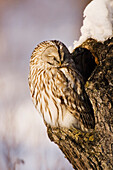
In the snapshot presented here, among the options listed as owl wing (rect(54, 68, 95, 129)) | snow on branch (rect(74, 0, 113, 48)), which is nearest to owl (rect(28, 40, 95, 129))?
owl wing (rect(54, 68, 95, 129))

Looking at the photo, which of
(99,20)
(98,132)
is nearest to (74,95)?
(98,132)

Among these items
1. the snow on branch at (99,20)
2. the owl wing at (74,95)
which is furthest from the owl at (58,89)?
the snow on branch at (99,20)

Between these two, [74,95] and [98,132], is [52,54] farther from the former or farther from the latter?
[98,132]

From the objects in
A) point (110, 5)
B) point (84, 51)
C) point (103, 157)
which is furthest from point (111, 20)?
point (103, 157)

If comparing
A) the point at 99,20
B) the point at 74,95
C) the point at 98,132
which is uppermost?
the point at 99,20

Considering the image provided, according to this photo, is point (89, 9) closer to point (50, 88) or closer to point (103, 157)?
point (50, 88)

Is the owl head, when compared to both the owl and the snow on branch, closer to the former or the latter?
the owl
